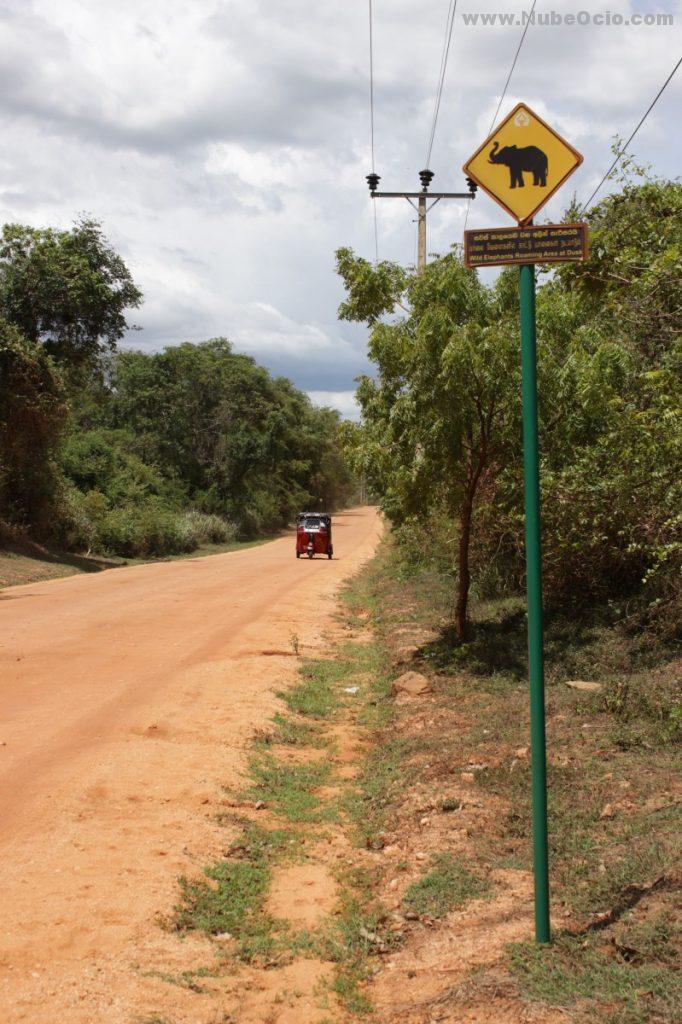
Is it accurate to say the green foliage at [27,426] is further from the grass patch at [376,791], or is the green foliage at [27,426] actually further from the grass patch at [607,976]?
the grass patch at [607,976]

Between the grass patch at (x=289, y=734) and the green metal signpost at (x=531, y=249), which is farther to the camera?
the grass patch at (x=289, y=734)

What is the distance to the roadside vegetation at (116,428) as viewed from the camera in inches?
1062

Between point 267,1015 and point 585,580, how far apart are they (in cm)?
909

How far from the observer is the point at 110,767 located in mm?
7320

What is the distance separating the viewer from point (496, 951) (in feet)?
14.6

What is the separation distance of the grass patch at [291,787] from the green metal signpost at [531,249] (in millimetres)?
2983

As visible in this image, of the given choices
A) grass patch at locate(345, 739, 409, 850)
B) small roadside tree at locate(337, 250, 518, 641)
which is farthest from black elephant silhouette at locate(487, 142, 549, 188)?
small roadside tree at locate(337, 250, 518, 641)

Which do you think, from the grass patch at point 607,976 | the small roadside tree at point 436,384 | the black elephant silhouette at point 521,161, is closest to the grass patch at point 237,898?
the grass patch at point 607,976

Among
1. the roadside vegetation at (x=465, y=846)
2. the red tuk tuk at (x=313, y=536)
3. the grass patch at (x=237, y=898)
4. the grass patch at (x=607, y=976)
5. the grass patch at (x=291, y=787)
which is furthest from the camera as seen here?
the red tuk tuk at (x=313, y=536)

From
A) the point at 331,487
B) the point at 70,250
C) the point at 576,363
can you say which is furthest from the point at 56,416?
the point at 331,487

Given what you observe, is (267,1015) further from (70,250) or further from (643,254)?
(70,250)

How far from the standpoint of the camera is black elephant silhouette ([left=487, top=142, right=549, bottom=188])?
4.40 metres

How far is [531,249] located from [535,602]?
5.46ft

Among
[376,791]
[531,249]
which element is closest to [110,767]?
[376,791]
